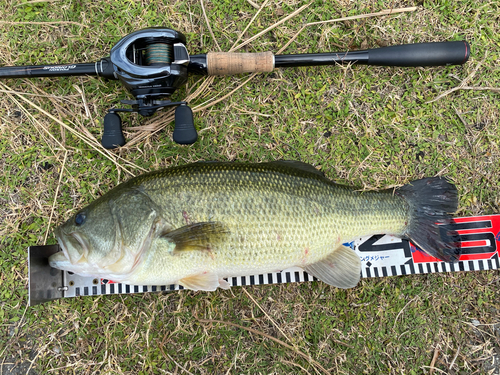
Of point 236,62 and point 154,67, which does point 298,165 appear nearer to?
point 236,62

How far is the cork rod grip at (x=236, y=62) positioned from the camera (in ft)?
8.07

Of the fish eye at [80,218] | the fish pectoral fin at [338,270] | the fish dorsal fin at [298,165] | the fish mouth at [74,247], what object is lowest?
the fish pectoral fin at [338,270]

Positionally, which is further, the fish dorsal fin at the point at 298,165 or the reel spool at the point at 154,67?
the fish dorsal fin at the point at 298,165

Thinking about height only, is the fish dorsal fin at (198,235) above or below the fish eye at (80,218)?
below

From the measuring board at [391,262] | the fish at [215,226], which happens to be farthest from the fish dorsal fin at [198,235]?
the measuring board at [391,262]

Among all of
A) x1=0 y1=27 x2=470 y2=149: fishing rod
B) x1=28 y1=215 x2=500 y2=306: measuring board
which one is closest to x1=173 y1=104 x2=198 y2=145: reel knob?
x1=0 y1=27 x2=470 y2=149: fishing rod

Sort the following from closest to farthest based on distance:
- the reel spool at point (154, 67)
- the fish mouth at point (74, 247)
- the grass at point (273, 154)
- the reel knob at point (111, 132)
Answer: the fish mouth at point (74, 247)
the reel spool at point (154, 67)
the reel knob at point (111, 132)
the grass at point (273, 154)

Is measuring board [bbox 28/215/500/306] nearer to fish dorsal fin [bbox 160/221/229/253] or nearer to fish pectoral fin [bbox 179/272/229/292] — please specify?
fish pectoral fin [bbox 179/272/229/292]

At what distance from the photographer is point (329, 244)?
2283 millimetres

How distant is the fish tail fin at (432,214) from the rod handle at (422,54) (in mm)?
984

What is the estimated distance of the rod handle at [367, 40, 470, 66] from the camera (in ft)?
8.20

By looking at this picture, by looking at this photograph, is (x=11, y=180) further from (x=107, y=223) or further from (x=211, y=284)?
(x=211, y=284)

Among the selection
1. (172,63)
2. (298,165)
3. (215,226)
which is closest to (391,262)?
(298,165)

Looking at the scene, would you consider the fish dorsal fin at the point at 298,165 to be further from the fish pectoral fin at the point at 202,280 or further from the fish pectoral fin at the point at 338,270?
the fish pectoral fin at the point at 202,280
